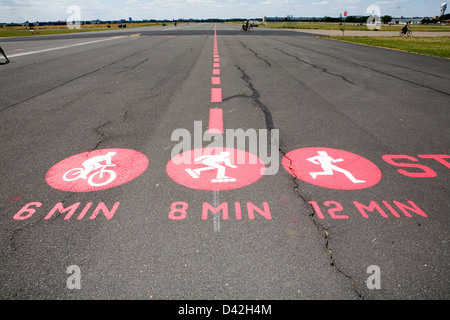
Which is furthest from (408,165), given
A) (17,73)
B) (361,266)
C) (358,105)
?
(17,73)

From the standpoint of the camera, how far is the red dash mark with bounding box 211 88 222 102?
6.81m

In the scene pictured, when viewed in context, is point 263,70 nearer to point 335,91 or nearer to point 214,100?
point 335,91

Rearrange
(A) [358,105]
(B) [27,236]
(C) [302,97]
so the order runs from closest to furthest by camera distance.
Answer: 1. (B) [27,236]
2. (A) [358,105]
3. (C) [302,97]

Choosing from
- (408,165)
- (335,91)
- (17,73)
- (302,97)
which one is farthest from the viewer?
(17,73)

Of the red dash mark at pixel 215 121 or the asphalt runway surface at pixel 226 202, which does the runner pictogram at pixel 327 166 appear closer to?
the asphalt runway surface at pixel 226 202

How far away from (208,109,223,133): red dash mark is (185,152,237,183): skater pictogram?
3.29 feet

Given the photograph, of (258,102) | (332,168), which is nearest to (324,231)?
(332,168)

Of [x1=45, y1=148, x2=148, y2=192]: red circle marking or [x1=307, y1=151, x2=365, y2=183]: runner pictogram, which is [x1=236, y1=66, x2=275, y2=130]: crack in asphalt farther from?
[x1=45, y1=148, x2=148, y2=192]: red circle marking

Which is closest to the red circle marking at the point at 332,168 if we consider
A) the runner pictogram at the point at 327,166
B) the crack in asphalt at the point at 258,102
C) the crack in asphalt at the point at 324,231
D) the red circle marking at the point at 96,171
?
the runner pictogram at the point at 327,166

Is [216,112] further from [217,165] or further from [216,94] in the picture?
[217,165]

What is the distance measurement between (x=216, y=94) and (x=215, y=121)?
2.19 metres

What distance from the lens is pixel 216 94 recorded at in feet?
23.8

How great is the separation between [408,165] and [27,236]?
15.0ft

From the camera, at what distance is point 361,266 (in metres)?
2.12
